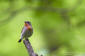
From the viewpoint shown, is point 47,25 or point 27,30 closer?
point 27,30

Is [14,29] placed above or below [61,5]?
below

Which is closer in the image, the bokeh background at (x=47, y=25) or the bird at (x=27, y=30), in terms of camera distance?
the bird at (x=27, y=30)

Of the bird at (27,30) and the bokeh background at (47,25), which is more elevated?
the bokeh background at (47,25)

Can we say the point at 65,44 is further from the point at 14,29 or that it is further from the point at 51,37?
the point at 14,29

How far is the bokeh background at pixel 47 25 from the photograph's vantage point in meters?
3.47

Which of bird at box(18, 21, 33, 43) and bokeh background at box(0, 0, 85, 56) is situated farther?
bokeh background at box(0, 0, 85, 56)

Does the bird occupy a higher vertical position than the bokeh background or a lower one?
lower

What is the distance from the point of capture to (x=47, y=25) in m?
3.65

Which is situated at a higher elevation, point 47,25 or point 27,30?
point 47,25

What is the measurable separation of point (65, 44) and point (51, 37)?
0.61 feet

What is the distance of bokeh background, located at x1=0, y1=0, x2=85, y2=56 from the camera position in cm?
347

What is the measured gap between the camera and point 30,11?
3.70 metres

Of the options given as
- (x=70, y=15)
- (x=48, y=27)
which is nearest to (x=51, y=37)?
(x=48, y=27)

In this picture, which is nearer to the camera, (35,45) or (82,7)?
(35,45)
